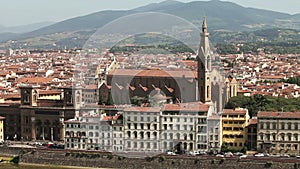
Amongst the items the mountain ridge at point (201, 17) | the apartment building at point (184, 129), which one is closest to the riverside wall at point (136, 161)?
the apartment building at point (184, 129)

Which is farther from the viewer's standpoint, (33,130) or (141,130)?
(33,130)

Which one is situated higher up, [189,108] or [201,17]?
[201,17]

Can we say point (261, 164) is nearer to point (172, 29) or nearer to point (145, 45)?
point (172, 29)

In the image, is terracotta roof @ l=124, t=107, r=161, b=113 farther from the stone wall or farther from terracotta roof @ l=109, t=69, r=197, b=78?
terracotta roof @ l=109, t=69, r=197, b=78

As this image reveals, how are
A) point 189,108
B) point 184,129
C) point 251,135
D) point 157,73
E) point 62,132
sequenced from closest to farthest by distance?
point 184,129 < point 189,108 < point 251,135 < point 62,132 < point 157,73

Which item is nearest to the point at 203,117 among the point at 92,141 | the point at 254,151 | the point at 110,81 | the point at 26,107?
the point at 254,151

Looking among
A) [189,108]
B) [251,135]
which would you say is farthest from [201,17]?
[189,108]

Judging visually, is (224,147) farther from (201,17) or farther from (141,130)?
(201,17)

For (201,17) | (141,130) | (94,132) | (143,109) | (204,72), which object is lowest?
(94,132)
